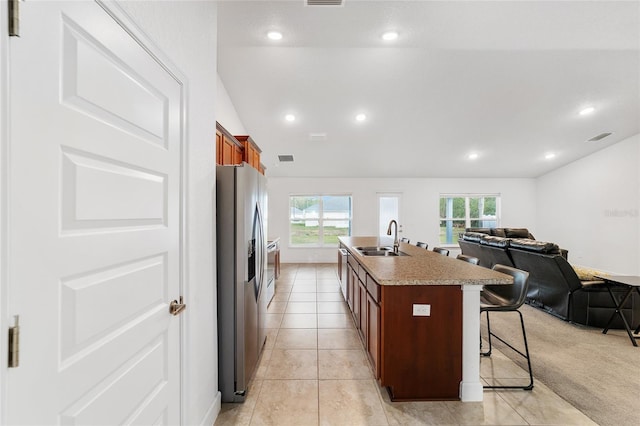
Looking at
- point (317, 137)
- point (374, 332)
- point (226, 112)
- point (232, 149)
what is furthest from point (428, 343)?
point (317, 137)

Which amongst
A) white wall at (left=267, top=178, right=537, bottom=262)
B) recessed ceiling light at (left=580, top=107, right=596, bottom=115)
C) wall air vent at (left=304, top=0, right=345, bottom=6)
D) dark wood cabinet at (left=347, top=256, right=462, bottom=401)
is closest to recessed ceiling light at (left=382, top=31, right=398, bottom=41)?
wall air vent at (left=304, top=0, right=345, bottom=6)

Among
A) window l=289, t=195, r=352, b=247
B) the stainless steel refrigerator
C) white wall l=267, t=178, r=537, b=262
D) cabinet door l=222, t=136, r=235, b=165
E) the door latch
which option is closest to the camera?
the door latch

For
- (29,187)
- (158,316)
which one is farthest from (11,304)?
(158,316)

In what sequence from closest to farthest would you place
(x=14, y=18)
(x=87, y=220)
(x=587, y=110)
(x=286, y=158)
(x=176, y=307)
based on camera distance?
(x=14, y=18)
(x=87, y=220)
(x=176, y=307)
(x=587, y=110)
(x=286, y=158)

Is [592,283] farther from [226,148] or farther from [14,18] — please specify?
[14,18]

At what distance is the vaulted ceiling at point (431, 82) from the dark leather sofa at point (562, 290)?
7.61 feet

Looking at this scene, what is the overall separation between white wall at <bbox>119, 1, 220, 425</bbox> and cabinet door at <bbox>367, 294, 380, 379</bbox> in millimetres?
1145

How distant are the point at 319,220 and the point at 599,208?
→ 21.2 ft

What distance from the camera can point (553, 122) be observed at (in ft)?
16.4

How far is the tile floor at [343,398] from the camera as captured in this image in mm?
1760

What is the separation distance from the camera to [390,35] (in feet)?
8.27

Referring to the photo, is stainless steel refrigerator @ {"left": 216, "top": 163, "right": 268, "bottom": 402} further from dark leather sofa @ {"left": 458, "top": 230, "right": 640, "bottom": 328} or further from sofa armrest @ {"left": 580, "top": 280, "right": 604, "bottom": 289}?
sofa armrest @ {"left": 580, "top": 280, "right": 604, "bottom": 289}

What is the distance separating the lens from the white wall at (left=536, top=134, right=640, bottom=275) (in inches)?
216

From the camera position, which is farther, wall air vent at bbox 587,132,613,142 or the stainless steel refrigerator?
wall air vent at bbox 587,132,613,142
